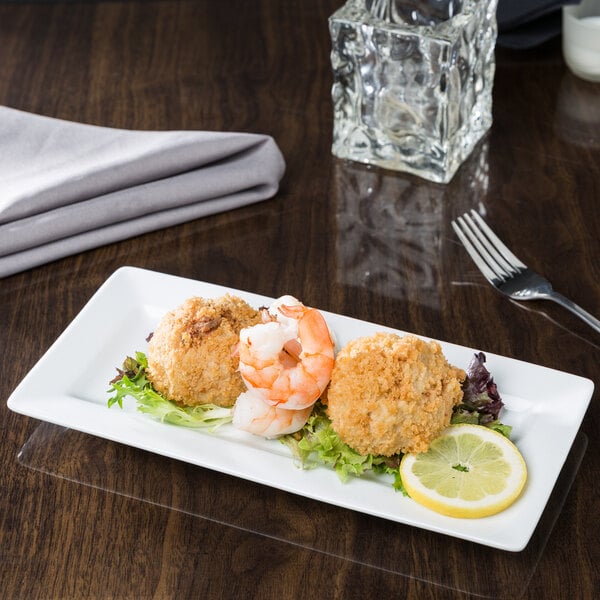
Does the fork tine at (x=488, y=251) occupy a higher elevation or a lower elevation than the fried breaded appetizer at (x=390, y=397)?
lower

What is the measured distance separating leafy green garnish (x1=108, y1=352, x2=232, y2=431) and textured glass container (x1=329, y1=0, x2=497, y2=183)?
827 millimetres

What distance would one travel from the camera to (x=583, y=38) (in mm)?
2309

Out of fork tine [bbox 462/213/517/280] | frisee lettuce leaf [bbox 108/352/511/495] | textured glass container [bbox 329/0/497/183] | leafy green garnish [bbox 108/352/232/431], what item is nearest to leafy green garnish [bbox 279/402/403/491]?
frisee lettuce leaf [bbox 108/352/511/495]

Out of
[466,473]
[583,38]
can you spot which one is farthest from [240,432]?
[583,38]

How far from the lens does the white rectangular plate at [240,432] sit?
4.16 ft

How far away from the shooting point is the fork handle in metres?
1.66

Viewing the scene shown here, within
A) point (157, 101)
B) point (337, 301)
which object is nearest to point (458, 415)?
point (337, 301)

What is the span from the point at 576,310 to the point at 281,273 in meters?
0.54

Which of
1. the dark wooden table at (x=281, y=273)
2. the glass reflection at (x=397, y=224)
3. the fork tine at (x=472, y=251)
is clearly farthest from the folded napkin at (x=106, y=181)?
the fork tine at (x=472, y=251)

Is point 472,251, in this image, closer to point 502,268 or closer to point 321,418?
point 502,268

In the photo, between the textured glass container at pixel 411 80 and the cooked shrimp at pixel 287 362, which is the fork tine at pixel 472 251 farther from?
the cooked shrimp at pixel 287 362

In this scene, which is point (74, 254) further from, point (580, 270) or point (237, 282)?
point (580, 270)

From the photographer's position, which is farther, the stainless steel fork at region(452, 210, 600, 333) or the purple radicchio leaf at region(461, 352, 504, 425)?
the stainless steel fork at region(452, 210, 600, 333)

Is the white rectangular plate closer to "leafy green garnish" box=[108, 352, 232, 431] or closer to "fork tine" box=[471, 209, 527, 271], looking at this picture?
"leafy green garnish" box=[108, 352, 232, 431]
